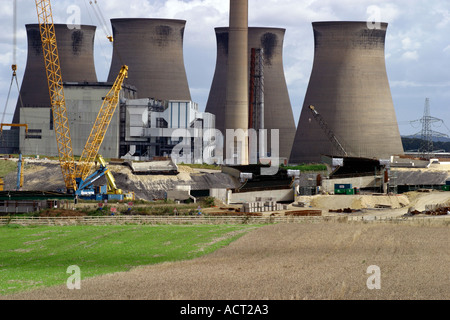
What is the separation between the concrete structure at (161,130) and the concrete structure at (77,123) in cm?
208

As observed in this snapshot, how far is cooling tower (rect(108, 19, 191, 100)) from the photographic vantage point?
110 metres

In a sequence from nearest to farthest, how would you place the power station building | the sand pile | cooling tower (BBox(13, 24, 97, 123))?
the sand pile → the power station building → cooling tower (BBox(13, 24, 97, 123))

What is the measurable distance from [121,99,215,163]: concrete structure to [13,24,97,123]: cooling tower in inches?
716

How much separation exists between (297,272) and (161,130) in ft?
267

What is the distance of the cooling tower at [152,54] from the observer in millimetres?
110000

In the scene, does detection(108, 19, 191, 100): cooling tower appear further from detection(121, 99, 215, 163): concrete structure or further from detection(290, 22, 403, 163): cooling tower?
detection(290, 22, 403, 163): cooling tower

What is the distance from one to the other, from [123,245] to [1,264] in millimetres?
6526

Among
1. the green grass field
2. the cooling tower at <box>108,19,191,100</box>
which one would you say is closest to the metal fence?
the green grass field

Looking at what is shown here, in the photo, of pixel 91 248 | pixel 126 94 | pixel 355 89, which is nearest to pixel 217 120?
pixel 126 94

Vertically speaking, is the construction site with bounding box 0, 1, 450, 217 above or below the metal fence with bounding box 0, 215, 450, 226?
above

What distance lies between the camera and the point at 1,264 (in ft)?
110

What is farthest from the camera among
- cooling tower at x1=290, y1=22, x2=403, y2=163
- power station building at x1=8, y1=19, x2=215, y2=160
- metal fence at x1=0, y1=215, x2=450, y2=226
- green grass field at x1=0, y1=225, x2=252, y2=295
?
cooling tower at x1=290, y1=22, x2=403, y2=163

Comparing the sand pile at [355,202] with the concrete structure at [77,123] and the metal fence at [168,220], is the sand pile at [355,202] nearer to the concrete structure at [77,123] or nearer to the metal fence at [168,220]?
the metal fence at [168,220]
